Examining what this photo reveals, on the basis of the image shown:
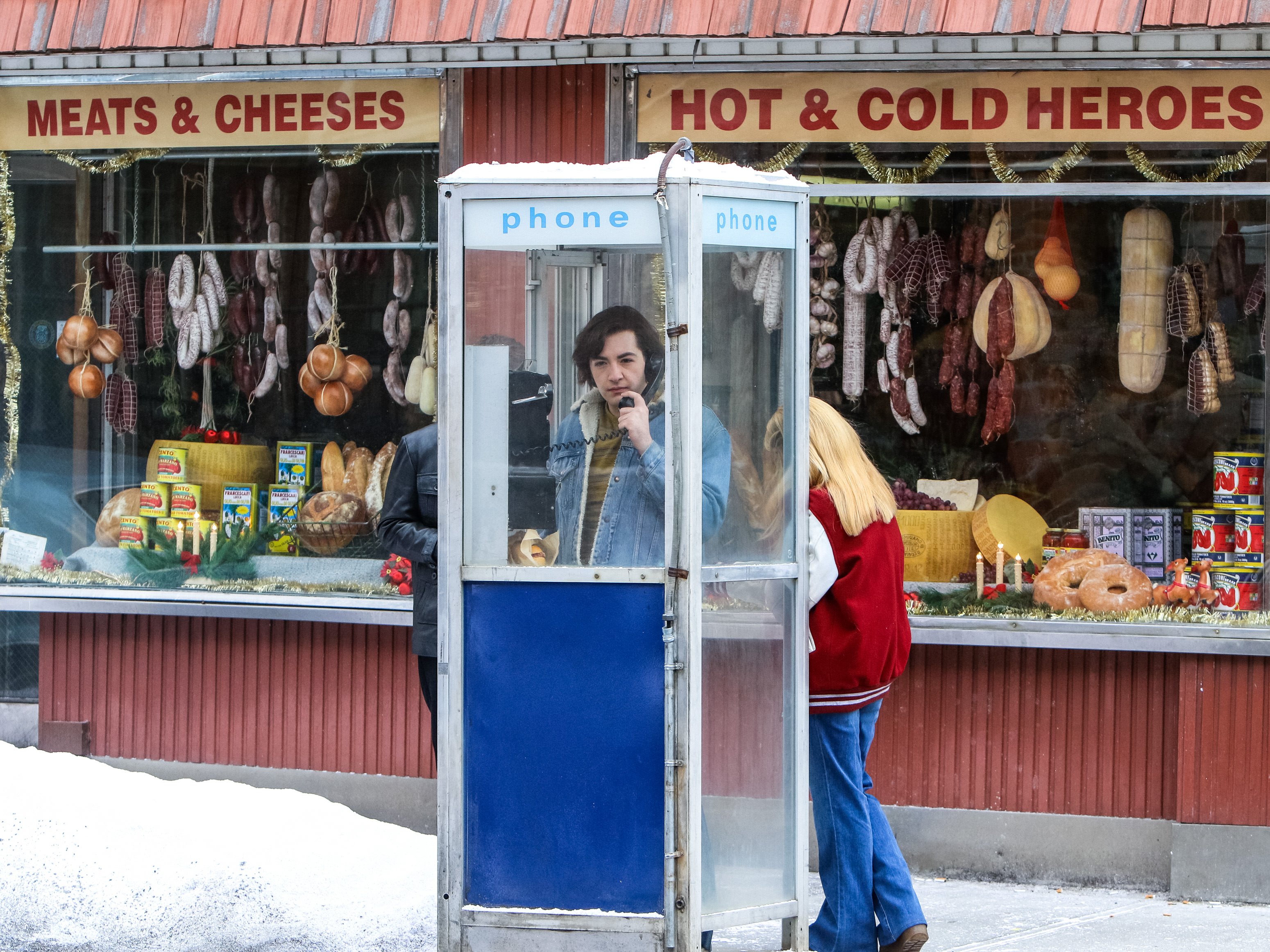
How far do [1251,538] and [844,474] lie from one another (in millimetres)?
2592

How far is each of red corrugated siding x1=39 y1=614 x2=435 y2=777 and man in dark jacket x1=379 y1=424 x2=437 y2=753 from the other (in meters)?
1.21

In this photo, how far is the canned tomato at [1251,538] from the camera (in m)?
6.62

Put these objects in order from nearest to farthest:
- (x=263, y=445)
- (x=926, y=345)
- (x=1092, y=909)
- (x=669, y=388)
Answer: (x=669, y=388)
(x=1092, y=909)
(x=926, y=345)
(x=263, y=445)

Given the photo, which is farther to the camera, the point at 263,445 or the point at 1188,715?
the point at 263,445

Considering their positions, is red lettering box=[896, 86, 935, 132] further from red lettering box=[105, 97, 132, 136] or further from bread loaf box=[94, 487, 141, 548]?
bread loaf box=[94, 487, 141, 548]

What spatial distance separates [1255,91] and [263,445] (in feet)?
15.1

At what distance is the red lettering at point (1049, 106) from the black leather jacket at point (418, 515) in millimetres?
2744

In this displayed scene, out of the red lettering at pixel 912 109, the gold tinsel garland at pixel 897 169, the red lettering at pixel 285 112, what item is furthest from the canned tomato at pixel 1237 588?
the red lettering at pixel 285 112

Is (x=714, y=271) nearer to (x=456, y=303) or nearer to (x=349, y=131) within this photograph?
(x=456, y=303)

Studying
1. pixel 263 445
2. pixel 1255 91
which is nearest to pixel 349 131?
pixel 263 445

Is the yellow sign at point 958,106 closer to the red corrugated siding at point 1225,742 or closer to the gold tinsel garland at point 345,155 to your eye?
the gold tinsel garland at point 345,155

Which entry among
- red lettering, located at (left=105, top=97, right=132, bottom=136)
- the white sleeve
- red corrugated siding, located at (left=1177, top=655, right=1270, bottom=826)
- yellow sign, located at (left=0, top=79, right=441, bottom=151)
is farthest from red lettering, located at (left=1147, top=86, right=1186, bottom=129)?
red lettering, located at (left=105, top=97, right=132, bottom=136)

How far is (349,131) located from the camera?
7.11m

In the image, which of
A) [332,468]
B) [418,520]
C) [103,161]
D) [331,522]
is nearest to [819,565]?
[418,520]
